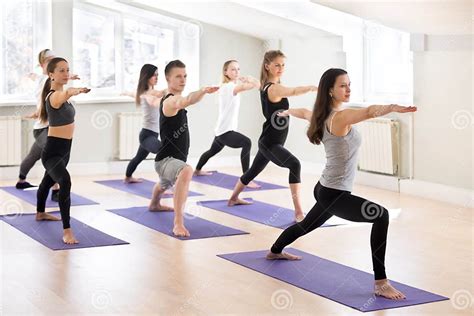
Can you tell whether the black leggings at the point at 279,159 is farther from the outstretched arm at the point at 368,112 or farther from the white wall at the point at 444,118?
the outstretched arm at the point at 368,112

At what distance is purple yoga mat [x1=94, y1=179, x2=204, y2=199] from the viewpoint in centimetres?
793

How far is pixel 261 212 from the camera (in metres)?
6.91

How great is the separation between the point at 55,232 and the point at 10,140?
315 cm

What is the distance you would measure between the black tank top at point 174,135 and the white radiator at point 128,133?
3.46m

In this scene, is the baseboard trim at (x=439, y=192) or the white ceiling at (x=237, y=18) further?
the white ceiling at (x=237, y=18)

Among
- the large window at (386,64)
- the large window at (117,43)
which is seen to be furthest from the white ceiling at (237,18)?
the large window at (386,64)

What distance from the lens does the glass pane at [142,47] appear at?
9664mm

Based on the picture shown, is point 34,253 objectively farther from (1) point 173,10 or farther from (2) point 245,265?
(1) point 173,10

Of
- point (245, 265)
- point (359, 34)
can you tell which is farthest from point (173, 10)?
point (245, 265)

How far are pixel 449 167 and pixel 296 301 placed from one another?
368 centimetres

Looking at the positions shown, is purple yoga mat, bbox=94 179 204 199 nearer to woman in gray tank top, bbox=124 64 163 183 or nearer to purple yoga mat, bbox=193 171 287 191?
woman in gray tank top, bbox=124 64 163 183

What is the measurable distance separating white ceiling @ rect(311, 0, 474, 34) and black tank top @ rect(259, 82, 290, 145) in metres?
1.33

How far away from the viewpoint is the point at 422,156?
791cm

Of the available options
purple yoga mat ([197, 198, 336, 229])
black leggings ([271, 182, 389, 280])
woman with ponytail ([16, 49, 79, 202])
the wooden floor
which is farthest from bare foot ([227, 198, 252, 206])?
black leggings ([271, 182, 389, 280])
